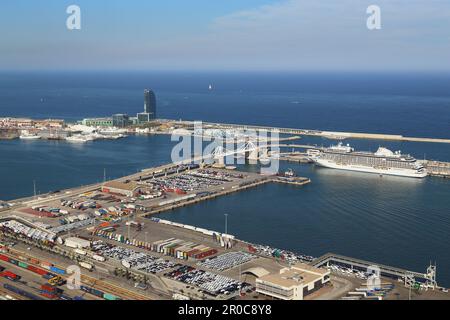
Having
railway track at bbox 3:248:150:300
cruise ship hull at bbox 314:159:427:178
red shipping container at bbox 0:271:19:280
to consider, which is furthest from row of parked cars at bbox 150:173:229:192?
red shipping container at bbox 0:271:19:280

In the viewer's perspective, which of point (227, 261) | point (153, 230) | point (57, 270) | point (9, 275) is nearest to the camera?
point (9, 275)

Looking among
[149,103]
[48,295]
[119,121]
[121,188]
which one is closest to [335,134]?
[149,103]

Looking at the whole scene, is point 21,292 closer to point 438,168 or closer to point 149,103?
point 438,168

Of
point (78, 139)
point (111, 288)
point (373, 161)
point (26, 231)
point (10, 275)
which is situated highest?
point (78, 139)

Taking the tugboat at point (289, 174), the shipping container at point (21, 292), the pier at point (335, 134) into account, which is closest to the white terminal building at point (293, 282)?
the shipping container at point (21, 292)
